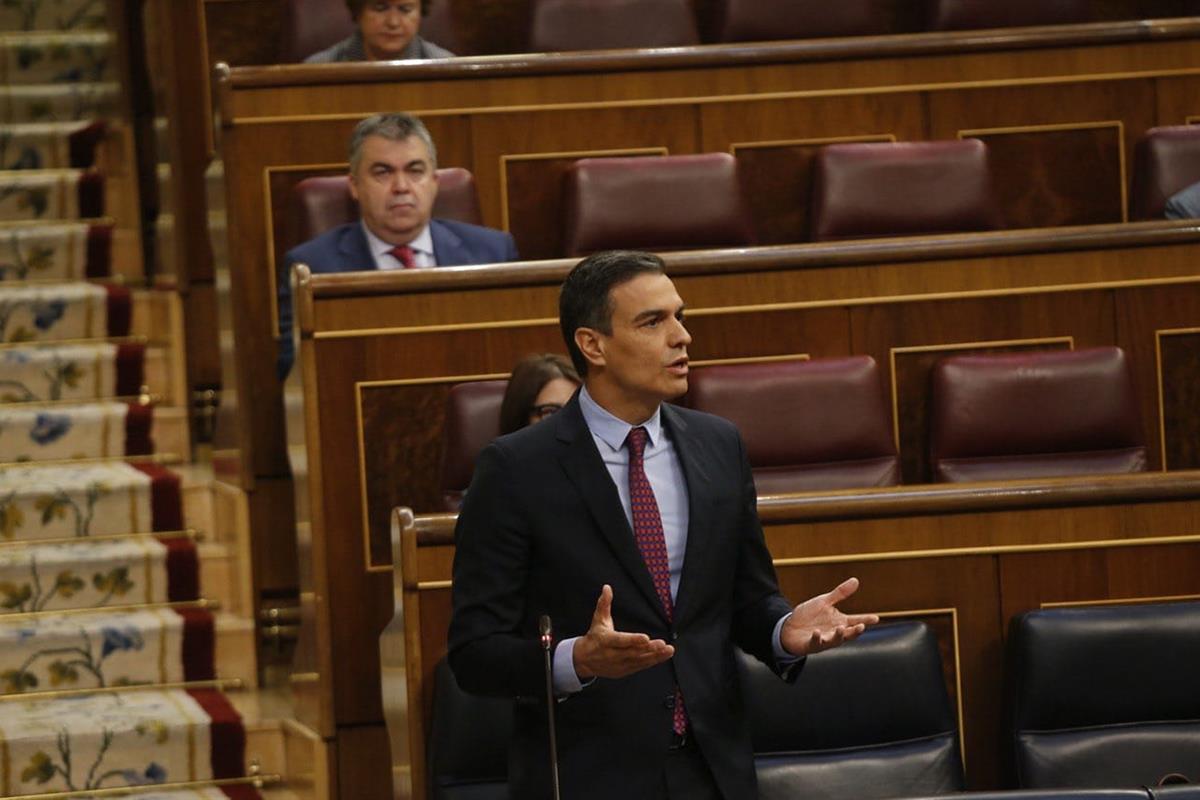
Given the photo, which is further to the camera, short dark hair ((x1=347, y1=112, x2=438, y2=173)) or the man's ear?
short dark hair ((x1=347, y1=112, x2=438, y2=173))

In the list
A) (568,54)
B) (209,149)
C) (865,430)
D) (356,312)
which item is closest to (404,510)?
(356,312)

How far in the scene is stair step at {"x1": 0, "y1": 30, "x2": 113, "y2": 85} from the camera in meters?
2.09

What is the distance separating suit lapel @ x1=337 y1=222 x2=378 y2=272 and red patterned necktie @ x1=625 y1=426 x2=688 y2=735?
0.60 m

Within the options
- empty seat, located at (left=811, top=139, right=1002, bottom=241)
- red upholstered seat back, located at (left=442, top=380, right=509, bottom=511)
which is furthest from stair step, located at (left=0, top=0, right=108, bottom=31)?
red upholstered seat back, located at (left=442, top=380, right=509, bottom=511)

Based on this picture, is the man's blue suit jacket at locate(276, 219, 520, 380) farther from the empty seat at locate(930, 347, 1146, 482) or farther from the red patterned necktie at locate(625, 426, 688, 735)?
the red patterned necktie at locate(625, 426, 688, 735)

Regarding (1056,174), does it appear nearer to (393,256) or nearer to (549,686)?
(393,256)

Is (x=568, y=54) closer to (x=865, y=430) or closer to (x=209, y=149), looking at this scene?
(x=209, y=149)

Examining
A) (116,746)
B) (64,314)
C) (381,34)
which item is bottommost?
(116,746)

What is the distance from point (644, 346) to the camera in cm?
90

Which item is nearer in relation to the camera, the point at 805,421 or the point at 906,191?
the point at 805,421

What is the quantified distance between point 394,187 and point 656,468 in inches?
23.7

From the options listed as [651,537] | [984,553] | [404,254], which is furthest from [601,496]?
[404,254]

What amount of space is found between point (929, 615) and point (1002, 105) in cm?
73

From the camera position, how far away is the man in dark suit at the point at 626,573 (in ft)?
2.89
